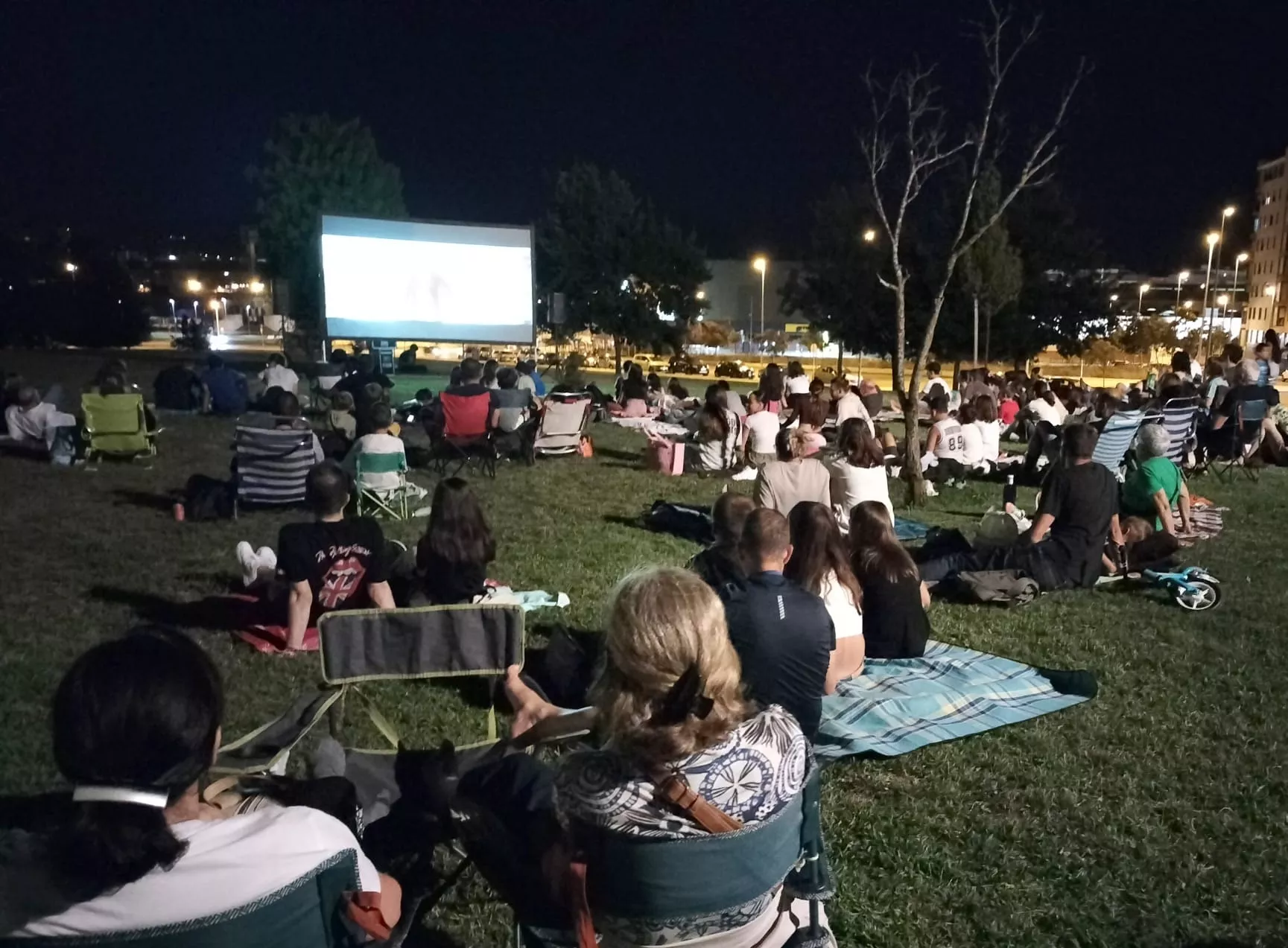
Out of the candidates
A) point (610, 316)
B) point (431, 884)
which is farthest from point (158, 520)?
point (610, 316)

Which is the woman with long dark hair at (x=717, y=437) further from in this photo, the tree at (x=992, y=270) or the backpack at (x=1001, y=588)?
the tree at (x=992, y=270)

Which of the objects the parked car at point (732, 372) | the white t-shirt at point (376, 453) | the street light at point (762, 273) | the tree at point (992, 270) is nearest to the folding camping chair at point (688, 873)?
the white t-shirt at point (376, 453)

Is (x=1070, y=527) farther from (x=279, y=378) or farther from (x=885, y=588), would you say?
(x=279, y=378)

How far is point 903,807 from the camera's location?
12.8 feet

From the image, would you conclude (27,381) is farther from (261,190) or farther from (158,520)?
(261,190)

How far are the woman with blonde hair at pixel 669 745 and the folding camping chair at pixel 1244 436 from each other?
10865 mm

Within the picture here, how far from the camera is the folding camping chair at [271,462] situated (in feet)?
28.6

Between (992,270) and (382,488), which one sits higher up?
(992,270)

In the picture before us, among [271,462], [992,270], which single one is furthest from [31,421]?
[992,270]

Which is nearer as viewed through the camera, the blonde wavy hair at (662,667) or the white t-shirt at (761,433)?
the blonde wavy hair at (662,667)

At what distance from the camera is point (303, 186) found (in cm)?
4178

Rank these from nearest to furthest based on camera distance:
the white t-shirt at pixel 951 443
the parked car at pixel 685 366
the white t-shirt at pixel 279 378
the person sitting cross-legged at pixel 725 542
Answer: the person sitting cross-legged at pixel 725 542 → the white t-shirt at pixel 951 443 → the white t-shirt at pixel 279 378 → the parked car at pixel 685 366

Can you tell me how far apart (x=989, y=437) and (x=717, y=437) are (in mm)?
3061

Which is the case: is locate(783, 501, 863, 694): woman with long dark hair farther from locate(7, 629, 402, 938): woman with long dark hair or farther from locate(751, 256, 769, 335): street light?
locate(751, 256, 769, 335): street light
